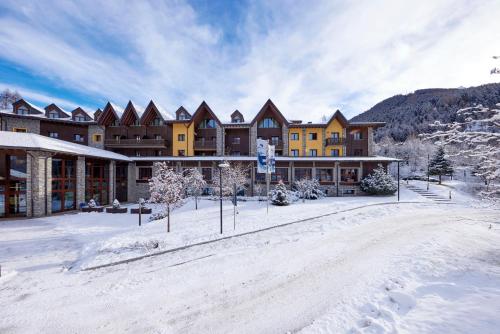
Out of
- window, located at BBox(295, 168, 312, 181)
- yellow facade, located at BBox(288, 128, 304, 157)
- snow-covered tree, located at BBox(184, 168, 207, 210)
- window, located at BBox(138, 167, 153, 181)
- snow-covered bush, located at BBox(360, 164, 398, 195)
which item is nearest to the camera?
snow-covered tree, located at BBox(184, 168, 207, 210)

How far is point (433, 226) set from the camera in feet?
44.2

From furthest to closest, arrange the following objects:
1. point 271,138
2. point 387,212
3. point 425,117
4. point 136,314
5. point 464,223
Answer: point 425,117 < point 271,138 < point 387,212 < point 464,223 < point 136,314

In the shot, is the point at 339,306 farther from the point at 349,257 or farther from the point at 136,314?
the point at 136,314

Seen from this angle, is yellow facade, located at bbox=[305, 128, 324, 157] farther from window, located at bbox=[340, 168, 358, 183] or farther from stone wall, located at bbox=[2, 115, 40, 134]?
stone wall, located at bbox=[2, 115, 40, 134]

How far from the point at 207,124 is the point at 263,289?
3218cm

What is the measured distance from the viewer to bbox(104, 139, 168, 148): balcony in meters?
33.8

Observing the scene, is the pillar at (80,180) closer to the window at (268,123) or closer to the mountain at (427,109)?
the window at (268,123)

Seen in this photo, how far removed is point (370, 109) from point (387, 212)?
6884 inches

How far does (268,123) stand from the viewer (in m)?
35.2

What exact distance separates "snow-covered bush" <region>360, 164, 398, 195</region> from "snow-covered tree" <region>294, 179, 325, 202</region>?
20.0 feet

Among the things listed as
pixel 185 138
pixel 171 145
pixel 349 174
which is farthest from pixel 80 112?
pixel 349 174

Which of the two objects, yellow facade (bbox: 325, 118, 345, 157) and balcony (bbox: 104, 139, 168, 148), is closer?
balcony (bbox: 104, 139, 168, 148)

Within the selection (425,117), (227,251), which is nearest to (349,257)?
(227,251)

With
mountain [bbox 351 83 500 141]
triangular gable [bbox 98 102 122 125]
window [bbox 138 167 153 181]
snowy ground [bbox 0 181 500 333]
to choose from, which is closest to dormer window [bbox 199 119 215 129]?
window [bbox 138 167 153 181]
